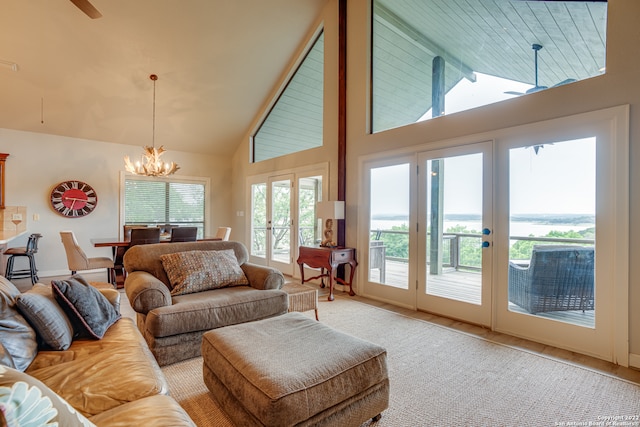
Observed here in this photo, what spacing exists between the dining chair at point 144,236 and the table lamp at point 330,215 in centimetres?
238

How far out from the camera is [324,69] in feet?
17.1

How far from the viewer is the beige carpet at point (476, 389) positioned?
1.86 m

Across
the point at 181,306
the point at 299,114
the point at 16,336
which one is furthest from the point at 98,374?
the point at 299,114

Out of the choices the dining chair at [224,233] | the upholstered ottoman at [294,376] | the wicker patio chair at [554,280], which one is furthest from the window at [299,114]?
the upholstered ottoman at [294,376]

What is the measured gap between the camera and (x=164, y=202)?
6.89 m

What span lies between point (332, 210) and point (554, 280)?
2625 millimetres

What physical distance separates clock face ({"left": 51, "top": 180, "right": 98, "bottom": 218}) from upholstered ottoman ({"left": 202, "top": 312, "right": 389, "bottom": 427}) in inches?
214

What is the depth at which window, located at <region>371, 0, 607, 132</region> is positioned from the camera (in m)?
2.87

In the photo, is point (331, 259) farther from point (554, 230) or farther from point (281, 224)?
point (554, 230)

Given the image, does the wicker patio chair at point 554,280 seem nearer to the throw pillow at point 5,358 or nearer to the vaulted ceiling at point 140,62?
the throw pillow at point 5,358

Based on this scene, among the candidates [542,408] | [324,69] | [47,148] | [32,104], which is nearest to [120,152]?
[47,148]

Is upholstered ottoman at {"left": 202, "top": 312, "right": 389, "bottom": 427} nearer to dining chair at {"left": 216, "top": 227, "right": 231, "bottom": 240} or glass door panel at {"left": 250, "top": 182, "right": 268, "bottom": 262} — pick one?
dining chair at {"left": 216, "top": 227, "right": 231, "bottom": 240}

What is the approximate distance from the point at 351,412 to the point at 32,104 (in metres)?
6.35

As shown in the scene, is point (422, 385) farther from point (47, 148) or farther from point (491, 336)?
point (47, 148)
